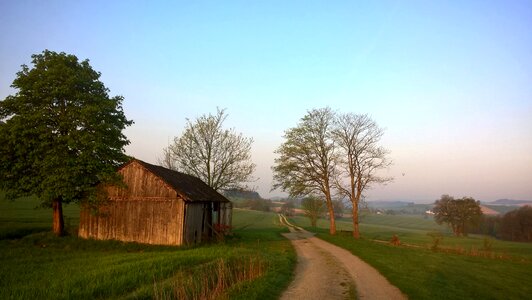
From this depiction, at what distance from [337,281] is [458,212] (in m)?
75.3

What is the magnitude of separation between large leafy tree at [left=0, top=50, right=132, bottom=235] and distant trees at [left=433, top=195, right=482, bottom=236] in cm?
7625

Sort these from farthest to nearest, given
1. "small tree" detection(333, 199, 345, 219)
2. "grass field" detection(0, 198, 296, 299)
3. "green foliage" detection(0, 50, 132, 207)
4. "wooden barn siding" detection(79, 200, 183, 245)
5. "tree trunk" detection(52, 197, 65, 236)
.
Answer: "small tree" detection(333, 199, 345, 219)
"tree trunk" detection(52, 197, 65, 236)
"wooden barn siding" detection(79, 200, 183, 245)
"green foliage" detection(0, 50, 132, 207)
"grass field" detection(0, 198, 296, 299)

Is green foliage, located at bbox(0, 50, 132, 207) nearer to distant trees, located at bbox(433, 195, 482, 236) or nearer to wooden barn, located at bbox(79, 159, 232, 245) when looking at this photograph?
wooden barn, located at bbox(79, 159, 232, 245)

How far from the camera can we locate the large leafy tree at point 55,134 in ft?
76.0

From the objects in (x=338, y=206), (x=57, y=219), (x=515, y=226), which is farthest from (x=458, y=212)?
(x=57, y=219)

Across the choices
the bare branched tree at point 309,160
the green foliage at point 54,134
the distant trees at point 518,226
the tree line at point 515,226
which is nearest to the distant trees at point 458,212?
the tree line at point 515,226

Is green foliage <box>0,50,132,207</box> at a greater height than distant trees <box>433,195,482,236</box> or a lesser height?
greater

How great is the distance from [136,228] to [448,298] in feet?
67.5

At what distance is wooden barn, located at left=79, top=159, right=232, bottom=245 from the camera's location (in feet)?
81.3

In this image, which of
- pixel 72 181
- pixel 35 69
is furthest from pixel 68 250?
pixel 35 69

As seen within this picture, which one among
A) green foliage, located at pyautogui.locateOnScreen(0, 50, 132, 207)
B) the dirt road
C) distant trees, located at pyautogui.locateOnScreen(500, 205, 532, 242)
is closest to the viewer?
the dirt road

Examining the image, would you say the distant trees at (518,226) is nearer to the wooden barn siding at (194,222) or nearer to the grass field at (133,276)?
the wooden barn siding at (194,222)

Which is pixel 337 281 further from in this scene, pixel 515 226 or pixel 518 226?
pixel 515 226

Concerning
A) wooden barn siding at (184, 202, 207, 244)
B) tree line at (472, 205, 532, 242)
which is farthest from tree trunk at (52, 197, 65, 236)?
tree line at (472, 205, 532, 242)
